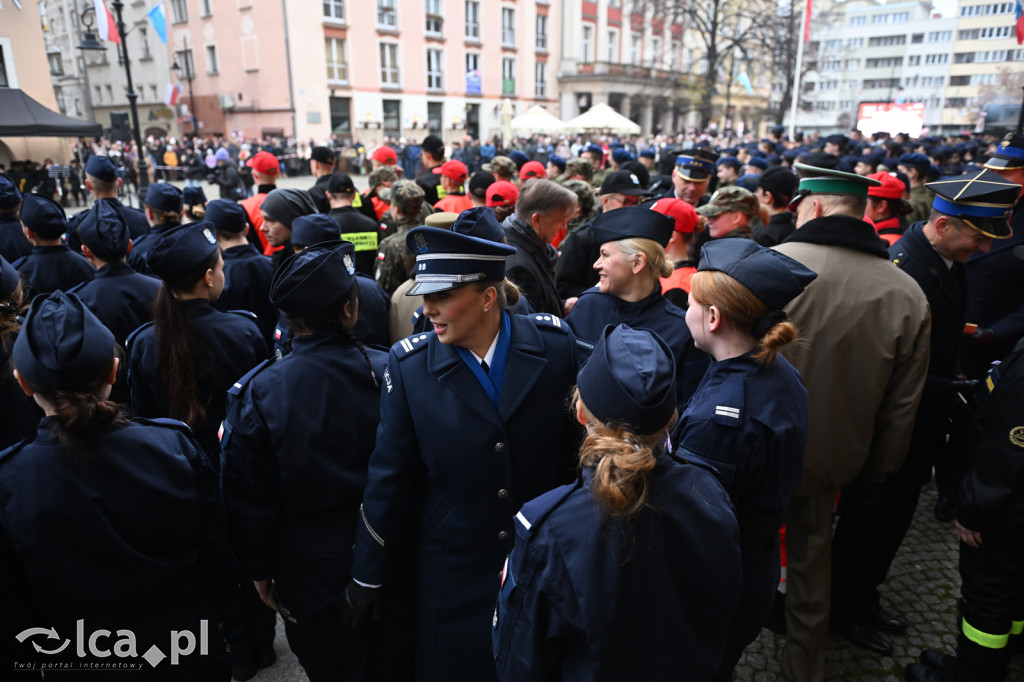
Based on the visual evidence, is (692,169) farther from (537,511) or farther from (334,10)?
(334,10)

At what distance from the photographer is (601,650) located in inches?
60.0

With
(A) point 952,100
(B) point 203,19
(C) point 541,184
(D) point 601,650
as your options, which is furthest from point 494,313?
(A) point 952,100

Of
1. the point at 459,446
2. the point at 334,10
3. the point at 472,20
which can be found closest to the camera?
the point at 459,446

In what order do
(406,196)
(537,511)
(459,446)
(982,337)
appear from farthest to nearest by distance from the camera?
(406,196) < (982,337) < (459,446) < (537,511)

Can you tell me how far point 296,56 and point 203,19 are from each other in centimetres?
924

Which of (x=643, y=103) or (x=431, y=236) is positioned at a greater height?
(x=643, y=103)

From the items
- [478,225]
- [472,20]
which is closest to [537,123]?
[478,225]

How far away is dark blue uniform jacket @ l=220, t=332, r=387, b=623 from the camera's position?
232 cm

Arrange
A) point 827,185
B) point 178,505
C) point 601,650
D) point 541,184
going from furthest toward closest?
point 541,184
point 827,185
point 178,505
point 601,650

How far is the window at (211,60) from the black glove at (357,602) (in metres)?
44.3

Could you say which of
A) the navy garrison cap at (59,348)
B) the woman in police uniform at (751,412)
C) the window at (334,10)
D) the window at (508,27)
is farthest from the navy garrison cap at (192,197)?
the window at (508,27)

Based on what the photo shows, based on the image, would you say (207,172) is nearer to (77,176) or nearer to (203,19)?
(77,176)

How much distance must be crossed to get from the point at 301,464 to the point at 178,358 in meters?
1.06

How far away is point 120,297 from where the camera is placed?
3.78 metres
